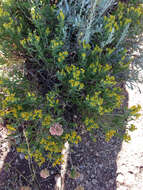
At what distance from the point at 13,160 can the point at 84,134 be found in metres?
0.94

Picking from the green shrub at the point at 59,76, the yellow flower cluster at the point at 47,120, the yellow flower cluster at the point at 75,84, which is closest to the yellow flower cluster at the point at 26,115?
the green shrub at the point at 59,76

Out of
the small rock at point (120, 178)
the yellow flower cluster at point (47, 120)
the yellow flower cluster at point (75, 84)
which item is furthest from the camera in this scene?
the small rock at point (120, 178)

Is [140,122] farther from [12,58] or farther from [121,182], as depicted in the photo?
[12,58]

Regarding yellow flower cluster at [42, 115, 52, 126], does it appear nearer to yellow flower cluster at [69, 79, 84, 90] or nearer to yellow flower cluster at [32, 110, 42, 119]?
yellow flower cluster at [32, 110, 42, 119]

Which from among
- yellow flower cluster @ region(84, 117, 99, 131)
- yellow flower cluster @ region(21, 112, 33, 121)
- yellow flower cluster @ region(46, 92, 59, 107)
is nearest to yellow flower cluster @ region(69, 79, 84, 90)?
yellow flower cluster @ region(46, 92, 59, 107)

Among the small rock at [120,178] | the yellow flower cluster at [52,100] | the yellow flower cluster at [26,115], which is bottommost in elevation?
the small rock at [120,178]

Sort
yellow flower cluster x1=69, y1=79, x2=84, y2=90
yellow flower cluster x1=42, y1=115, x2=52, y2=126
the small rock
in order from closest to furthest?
yellow flower cluster x1=69, y1=79, x2=84, y2=90
yellow flower cluster x1=42, y1=115, x2=52, y2=126
the small rock

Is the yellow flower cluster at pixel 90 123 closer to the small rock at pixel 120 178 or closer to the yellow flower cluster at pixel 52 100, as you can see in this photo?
the yellow flower cluster at pixel 52 100

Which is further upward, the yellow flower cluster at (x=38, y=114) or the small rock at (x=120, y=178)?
the yellow flower cluster at (x=38, y=114)

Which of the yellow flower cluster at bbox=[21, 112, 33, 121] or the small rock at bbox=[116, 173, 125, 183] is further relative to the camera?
the small rock at bbox=[116, 173, 125, 183]

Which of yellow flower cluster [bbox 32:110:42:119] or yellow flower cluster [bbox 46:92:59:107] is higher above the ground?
yellow flower cluster [bbox 46:92:59:107]

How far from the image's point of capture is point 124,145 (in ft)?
8.52

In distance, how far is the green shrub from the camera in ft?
5.56

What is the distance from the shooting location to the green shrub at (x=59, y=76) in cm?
169
